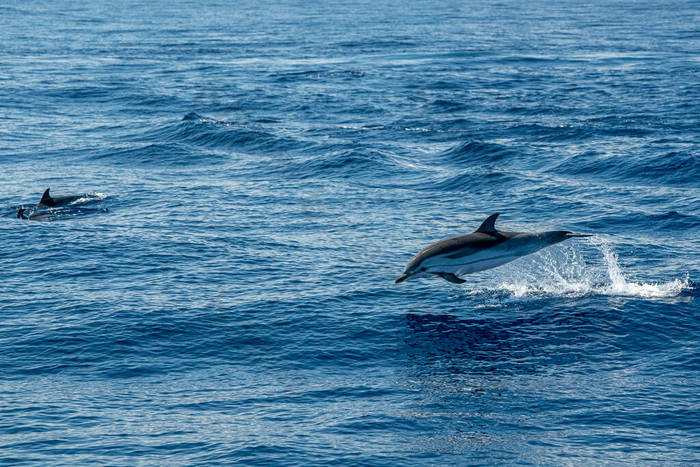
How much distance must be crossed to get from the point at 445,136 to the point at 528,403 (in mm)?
42086

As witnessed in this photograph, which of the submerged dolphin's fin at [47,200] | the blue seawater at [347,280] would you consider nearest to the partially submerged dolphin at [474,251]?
the blue seawater at [347,280]

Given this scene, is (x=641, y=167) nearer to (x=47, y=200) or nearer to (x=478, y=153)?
(x=478, y=153)

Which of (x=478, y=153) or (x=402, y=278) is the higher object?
(x=402, y=278)


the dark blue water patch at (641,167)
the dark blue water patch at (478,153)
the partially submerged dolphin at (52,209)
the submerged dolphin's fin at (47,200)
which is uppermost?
the submerged dolphin's fin at (47,200)

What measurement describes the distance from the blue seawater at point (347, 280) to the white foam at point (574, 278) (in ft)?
0.44

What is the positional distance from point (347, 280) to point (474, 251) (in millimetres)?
9317

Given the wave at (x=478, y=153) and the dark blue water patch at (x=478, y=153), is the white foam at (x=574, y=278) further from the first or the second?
the wave at (x=478, y=153)

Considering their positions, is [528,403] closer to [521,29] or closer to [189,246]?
[189,246]

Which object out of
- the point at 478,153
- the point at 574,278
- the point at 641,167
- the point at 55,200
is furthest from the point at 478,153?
the point at 55,200

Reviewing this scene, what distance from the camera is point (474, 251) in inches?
1202

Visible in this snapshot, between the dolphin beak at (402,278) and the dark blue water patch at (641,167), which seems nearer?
the dolphin beak at (402,278)

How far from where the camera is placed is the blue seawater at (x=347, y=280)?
2655cm

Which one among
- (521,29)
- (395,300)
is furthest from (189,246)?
(521,29)

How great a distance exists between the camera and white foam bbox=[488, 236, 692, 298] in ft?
120
